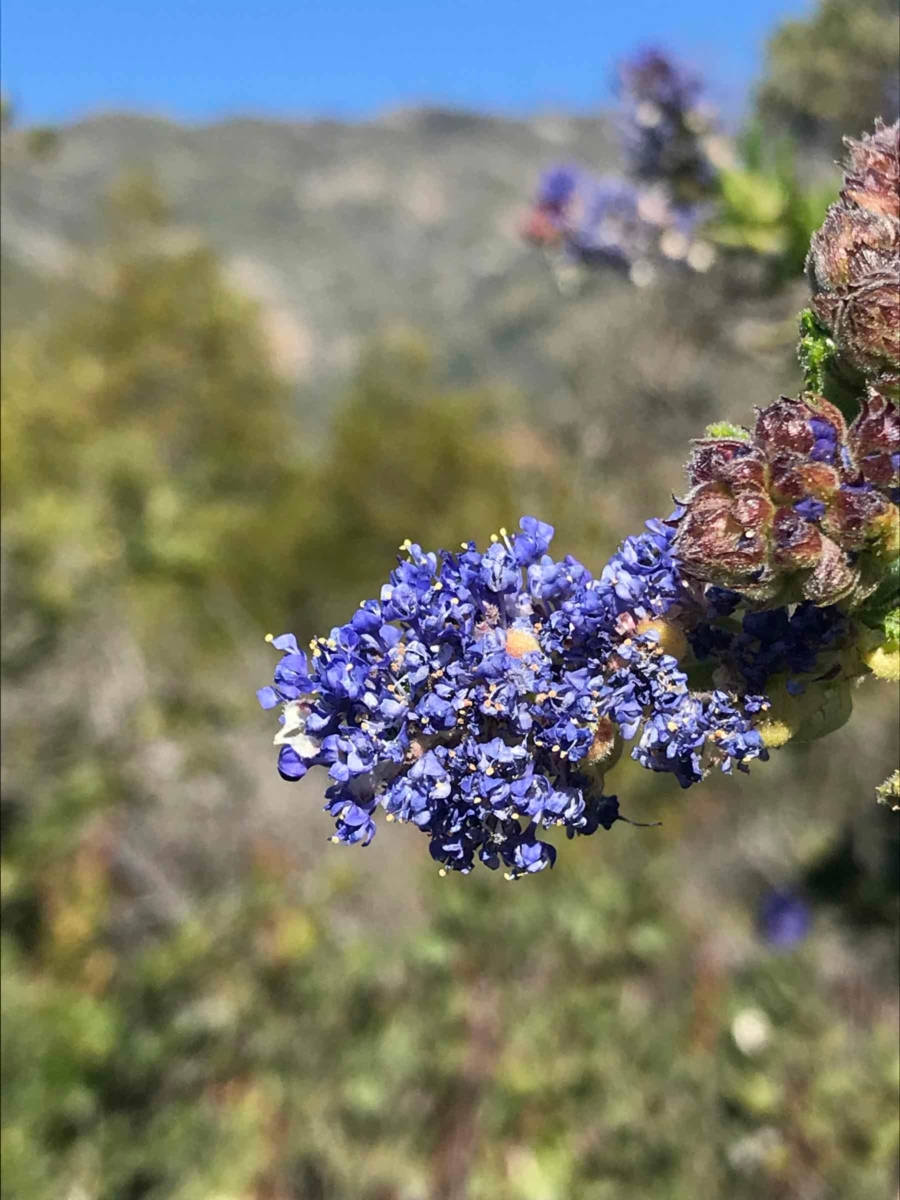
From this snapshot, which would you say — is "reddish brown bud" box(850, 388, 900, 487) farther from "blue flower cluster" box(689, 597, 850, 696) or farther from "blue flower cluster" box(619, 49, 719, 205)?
"blue flower cluster" box(619, 49, 719, 205)

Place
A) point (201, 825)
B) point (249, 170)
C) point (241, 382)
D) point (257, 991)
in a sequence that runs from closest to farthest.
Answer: point (257, 991) → point (201, 825) → point (241, 382) → point (249, 170)

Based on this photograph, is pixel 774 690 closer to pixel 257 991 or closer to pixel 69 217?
pixel 257 991

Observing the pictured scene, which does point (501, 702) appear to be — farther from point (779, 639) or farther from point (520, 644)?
point (779, 639)

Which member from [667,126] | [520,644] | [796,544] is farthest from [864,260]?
[667,126]

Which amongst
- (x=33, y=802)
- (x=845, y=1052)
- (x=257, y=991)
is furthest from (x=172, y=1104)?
(x=845, y=1052)

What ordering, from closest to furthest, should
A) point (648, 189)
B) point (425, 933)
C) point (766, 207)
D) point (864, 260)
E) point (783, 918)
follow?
point (864, 260)
point (766, 207)
point (648, 189)
point (425, 933)
point (783, 918)
